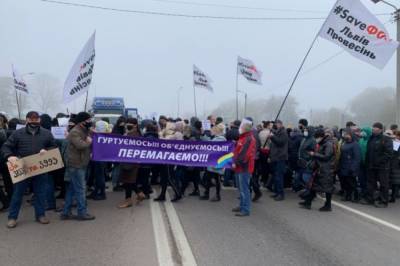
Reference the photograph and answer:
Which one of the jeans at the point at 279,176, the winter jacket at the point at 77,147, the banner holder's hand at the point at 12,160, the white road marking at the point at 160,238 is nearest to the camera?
the white road marking at the point at 160,238

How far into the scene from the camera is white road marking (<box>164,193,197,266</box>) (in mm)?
5608

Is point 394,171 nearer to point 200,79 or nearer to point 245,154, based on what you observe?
point 245,154

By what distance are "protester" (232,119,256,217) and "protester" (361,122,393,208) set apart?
3.58 m

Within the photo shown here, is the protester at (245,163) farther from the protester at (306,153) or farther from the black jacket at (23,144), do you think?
the black jacket at (23,144)

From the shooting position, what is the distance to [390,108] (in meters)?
69.7

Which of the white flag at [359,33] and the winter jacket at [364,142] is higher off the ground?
the white flag at [359,33]

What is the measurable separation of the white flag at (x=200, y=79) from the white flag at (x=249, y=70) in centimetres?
192

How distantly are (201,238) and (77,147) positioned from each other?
9.35 ft

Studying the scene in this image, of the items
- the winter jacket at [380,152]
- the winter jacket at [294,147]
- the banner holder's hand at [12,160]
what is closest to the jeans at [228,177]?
the winter jacket at [294,147]

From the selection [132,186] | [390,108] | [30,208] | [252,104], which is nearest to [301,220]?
[132,186]

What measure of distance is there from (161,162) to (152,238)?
125 inches

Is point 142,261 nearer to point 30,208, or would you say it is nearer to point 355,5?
point 30,208

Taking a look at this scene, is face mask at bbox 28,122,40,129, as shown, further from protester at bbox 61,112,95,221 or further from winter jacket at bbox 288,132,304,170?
winter jacket at bbox 288,132,304,170

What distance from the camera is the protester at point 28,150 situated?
746cm
